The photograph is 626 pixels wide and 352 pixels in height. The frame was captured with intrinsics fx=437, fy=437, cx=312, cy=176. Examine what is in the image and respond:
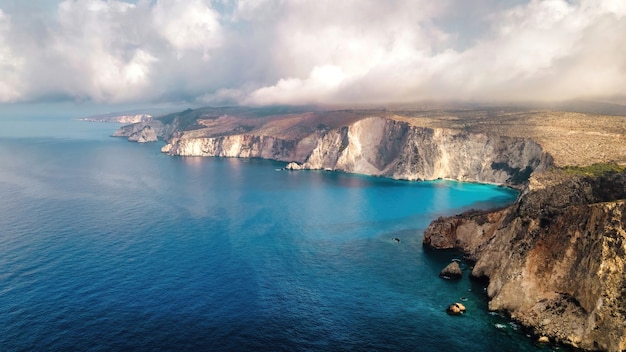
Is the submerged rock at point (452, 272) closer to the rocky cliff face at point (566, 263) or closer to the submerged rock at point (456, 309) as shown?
the rocky cliff face at point (566, 263)

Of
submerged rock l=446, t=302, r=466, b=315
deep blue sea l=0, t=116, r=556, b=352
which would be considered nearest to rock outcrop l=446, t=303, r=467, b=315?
submerged rock l=446, t=302, r=466, b=315

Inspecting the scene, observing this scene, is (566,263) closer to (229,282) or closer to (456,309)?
(456,309)

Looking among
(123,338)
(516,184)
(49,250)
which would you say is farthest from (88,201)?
(516,184)

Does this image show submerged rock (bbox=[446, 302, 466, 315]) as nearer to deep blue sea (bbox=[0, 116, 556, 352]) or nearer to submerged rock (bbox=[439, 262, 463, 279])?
deep blue sea (bbox=[0, 116, 556, 352])

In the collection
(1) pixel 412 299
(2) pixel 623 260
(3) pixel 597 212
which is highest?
(3) pixel 597 212

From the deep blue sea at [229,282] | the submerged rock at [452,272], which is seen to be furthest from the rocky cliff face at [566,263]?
the deep blue sea at [229,282]

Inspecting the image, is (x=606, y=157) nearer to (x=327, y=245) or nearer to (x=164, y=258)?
(x=327, y=245)

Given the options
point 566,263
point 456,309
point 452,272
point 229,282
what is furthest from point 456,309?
point 229,282
